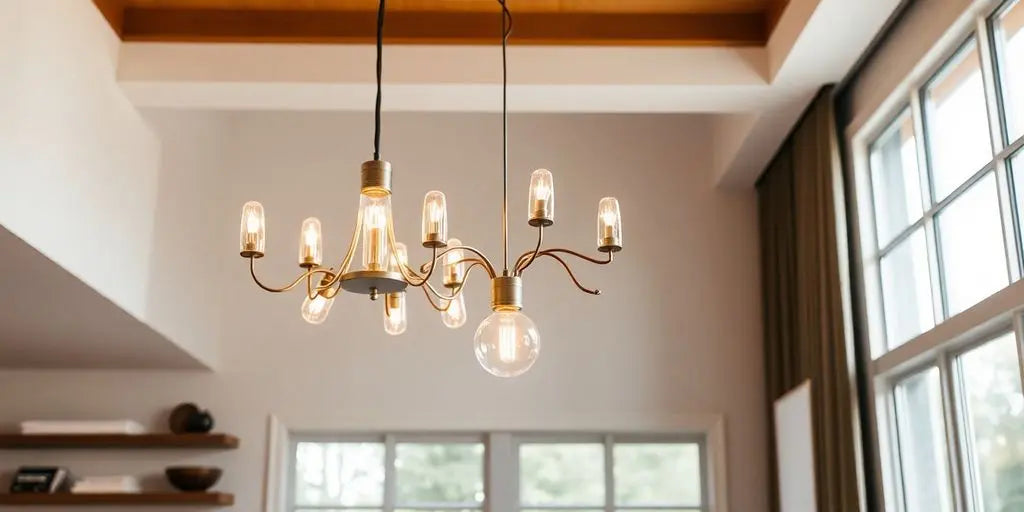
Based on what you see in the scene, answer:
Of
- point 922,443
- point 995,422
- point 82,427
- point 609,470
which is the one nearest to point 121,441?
point 82,427

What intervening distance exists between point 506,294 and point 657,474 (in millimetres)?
3375

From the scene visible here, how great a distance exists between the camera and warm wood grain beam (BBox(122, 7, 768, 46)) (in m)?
4.61

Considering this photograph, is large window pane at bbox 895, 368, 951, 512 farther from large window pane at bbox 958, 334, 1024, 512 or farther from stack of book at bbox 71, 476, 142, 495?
stack of book at bbox 71, 476, 142, 495

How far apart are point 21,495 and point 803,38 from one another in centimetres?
442

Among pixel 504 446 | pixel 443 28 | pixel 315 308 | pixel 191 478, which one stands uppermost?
pixel 443 28

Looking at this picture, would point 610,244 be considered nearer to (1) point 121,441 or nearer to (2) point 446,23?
(2) point 446,23

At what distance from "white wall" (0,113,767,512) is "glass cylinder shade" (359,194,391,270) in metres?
3.11

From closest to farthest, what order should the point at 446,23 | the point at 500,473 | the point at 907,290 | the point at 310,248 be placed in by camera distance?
the point at 310,248
the point at 907,290
the point at 446,23
the point at 500,473

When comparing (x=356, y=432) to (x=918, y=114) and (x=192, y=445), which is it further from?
(x=918, y=114)

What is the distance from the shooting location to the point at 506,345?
261cm

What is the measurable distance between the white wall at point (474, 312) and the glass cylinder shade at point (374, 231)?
123 inches

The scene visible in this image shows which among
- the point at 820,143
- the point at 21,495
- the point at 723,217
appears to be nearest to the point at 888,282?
the point at 820,143

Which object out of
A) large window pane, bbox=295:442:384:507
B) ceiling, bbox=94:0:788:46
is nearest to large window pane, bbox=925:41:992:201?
ceiling, bbox=94:0:788:46

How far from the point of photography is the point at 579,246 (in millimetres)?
6039
